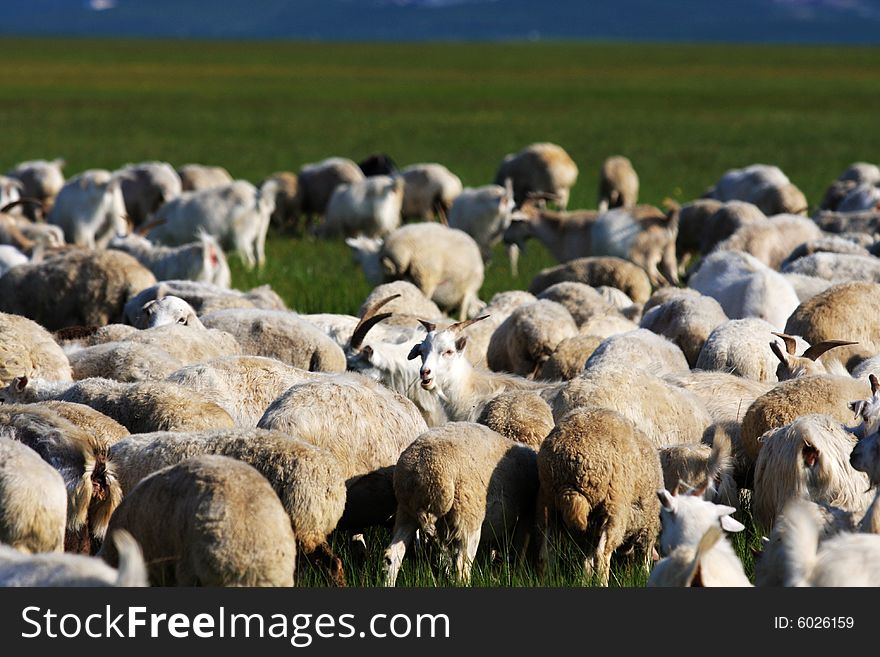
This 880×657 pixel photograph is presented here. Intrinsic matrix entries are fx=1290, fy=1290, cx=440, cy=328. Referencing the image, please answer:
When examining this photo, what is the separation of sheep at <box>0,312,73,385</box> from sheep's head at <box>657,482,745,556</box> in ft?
13.1

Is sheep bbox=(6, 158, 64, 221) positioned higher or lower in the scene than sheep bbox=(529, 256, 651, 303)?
lower

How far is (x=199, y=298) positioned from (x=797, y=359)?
15.7 feet

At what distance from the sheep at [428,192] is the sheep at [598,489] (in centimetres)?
1584

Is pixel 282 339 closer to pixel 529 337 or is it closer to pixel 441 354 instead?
pixel 441 354

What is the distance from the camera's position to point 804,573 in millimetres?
4312

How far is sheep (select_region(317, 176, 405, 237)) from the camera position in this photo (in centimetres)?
1944

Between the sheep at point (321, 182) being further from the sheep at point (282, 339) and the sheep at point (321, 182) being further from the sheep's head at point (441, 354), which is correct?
the sheep's head at point (441, 354)

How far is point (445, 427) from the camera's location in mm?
5984

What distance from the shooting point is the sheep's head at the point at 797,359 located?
7.82 m

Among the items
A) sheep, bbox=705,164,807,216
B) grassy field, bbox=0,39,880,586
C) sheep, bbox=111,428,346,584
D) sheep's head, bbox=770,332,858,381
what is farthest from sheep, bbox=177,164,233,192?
sheep, bbox=111,428,346,584

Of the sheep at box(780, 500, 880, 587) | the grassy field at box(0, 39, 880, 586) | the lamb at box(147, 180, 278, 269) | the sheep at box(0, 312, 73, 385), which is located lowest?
the grassy field at box(0, 39, 880, 586)

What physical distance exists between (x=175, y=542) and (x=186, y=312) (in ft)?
14.6

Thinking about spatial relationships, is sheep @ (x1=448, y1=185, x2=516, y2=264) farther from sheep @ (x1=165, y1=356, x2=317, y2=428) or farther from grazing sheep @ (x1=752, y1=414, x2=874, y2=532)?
grazing sheep @ (x1=752, y1=414, x2=874, y2=532)

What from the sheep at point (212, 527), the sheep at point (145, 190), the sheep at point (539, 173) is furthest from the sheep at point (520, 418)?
the sheep at point (539, 173)
